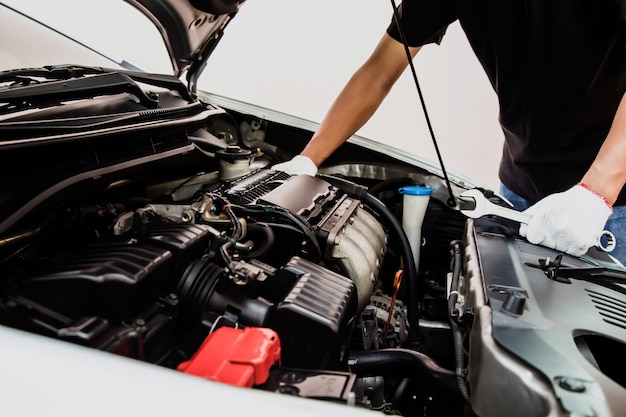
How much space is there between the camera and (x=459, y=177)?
1503mm

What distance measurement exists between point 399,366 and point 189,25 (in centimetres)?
112

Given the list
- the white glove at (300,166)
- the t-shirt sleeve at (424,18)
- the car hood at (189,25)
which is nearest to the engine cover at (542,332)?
the white glove at (300,166)

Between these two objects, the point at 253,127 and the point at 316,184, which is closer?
the point at 316,184

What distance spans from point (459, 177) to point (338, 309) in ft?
2.99

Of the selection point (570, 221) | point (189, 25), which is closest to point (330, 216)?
point (570, 221)

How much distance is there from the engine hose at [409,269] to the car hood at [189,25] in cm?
71

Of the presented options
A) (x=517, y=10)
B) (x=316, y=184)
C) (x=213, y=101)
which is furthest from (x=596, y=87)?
(x=213, y=101)

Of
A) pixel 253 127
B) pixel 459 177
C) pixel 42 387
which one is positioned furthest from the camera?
pixel 253 127

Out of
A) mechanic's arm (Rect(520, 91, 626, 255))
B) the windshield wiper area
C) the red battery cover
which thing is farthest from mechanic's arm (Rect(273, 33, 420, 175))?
the red battery cover

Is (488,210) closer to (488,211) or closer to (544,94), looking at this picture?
(488,211)

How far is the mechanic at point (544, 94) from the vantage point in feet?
3.43

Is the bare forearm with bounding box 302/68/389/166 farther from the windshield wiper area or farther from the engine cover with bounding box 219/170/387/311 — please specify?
the windshield wiper area

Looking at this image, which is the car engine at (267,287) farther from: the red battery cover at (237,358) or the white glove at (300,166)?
the white glove at (300,166)

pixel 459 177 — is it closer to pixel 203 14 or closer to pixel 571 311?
pixel 571 311
